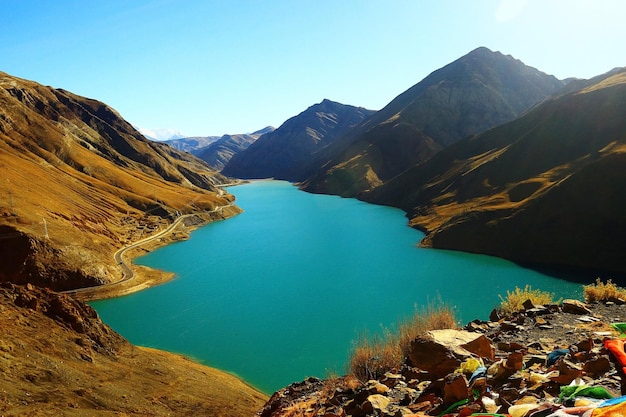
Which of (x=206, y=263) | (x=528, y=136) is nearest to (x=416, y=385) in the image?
(x=206, y=263)

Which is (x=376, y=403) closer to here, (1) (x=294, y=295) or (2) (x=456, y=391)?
(2) (x=456, y=391)

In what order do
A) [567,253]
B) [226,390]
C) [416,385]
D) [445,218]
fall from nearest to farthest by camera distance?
[416,385] < [226,390] < [567,253] < [445,218]

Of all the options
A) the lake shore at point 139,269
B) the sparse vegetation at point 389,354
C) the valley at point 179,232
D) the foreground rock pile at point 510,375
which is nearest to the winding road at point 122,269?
the lake shore at point 139,269

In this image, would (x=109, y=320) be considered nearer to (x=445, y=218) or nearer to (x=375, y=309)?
(x=375, y=309)

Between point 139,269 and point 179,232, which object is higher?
point 179,232

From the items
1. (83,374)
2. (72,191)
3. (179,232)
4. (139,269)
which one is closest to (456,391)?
(83,374)

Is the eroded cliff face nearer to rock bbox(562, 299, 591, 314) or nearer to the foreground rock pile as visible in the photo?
the foreground rock pile

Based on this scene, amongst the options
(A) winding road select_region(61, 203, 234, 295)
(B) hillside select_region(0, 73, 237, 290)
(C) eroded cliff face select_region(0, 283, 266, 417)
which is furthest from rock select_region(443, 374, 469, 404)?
(B) hillside select_region(0, 73, 237, 290)
